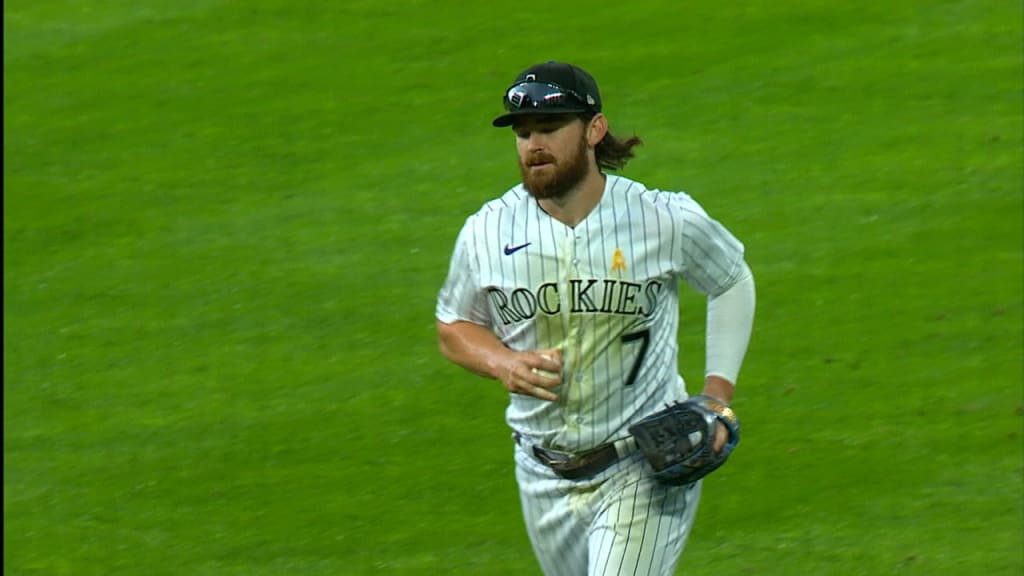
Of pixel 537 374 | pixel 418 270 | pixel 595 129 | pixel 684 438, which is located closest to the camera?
pixel 537 374

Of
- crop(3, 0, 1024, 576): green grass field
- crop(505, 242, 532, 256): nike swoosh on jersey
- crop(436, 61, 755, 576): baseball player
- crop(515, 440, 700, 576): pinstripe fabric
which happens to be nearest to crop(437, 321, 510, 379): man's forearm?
crop(436, 61, 755, 576): baseball player

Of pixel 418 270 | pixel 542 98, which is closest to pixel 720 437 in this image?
pixel 542 98

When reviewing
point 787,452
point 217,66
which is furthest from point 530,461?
point 217,66

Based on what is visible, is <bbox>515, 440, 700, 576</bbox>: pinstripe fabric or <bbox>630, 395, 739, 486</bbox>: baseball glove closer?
<bbox>630, 395, 739, 486</bbox>: baseball glove

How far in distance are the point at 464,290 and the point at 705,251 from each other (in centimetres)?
76

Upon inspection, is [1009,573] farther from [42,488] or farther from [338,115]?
[338,115]

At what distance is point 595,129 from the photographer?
5.80 meters

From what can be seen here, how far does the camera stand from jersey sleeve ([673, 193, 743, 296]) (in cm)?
582

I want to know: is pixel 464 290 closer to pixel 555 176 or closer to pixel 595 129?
pixel 555 176

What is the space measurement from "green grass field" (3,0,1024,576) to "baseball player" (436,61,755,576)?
253cm

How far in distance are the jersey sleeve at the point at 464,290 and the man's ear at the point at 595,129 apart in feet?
1.49

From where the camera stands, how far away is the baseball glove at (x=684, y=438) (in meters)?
5.59

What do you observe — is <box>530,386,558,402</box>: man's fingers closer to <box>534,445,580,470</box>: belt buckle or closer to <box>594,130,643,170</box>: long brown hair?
<box>534,445,580,470</box>: belt buckle

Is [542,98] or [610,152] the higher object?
[542,98]
